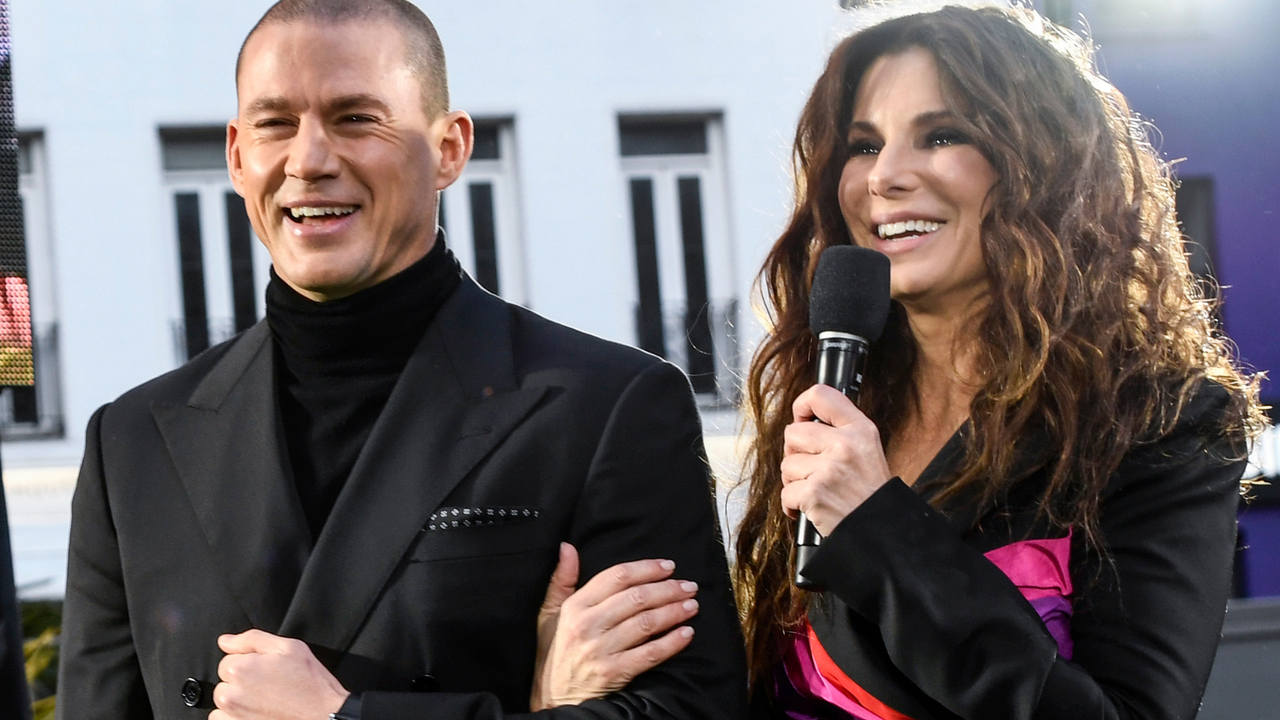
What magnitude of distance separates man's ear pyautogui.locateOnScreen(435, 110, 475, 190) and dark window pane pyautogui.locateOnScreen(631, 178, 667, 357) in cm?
484

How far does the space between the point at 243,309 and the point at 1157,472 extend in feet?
19.2

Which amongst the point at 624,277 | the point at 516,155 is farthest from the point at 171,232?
the point at 624,277

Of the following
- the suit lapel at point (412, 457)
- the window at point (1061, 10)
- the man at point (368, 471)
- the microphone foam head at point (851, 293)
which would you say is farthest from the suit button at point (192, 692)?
the window at point (1061, 10)

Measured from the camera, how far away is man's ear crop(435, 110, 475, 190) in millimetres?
1815

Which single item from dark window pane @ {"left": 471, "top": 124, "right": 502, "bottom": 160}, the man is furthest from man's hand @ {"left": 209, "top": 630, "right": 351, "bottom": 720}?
dark window pane @ {"left": 471, "top": 124, "right": 502, "bottom": 160}

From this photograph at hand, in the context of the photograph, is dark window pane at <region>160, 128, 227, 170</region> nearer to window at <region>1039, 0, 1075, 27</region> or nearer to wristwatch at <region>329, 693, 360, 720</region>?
window at <region>1039, 0, 1075, 27</region>

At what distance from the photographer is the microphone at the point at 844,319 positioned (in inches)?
61.7

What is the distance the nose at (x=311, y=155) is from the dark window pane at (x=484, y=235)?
511cm

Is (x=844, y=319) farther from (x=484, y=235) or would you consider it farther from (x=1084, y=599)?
(x=484, y=235)

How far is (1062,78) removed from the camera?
A: 187 centimetres

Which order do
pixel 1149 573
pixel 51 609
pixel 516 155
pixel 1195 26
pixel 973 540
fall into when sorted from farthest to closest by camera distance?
pixel 516 155 → pixel 51 609 → pixel 1195 26 → pixel 973 540 → pixel 1149 573

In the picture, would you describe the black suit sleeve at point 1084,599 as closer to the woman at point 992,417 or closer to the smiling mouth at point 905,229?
the woman at point 992,417

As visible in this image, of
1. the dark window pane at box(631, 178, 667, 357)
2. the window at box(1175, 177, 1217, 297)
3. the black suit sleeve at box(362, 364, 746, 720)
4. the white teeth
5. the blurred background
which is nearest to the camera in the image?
the black suit sleeve at box(362, 364, 746, 720)

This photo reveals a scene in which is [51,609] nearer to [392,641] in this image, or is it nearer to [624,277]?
[624,277]
